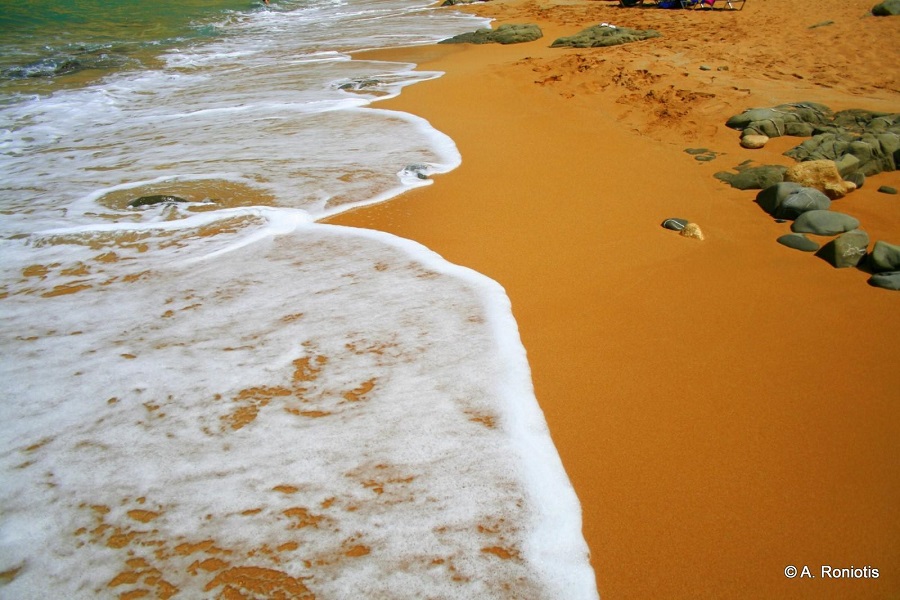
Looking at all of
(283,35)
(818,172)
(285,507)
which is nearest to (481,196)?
(818,172)

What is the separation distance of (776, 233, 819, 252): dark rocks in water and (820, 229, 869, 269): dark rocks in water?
0.58 ft

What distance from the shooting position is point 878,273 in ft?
10.9

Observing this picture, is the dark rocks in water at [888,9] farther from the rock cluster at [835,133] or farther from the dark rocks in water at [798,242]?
the dark rocks in water at [798,242]

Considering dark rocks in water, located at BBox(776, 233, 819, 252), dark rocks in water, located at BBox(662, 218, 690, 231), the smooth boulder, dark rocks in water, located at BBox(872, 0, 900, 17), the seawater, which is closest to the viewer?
the seawater

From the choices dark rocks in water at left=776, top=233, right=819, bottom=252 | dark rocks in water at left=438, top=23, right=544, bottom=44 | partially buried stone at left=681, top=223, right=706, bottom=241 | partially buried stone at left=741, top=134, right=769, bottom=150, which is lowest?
dark rocks in water at left=776, top=233, right=819, bottom=252

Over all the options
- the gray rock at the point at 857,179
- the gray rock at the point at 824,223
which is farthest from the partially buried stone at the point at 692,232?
the gray rock at the point at 857,179

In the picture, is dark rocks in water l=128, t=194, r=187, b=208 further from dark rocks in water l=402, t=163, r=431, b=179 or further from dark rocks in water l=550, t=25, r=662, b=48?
dark rocks in water l=550, t=25, r=662, b=48

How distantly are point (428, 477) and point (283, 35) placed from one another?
A: 16659mm

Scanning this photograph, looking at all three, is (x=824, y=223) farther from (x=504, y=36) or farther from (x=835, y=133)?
(x=504, y=36)

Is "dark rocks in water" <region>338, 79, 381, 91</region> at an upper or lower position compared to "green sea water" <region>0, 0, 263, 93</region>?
lower

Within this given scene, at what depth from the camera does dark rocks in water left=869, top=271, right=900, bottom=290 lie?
3.21 meters

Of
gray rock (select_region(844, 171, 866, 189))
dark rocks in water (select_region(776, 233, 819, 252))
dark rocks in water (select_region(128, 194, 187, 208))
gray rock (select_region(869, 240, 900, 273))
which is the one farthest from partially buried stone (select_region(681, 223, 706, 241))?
dark rocks in water (select_region(128, 194, 187, 208))

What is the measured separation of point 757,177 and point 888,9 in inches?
369

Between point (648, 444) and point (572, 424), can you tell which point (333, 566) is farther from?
point (648, 444)
